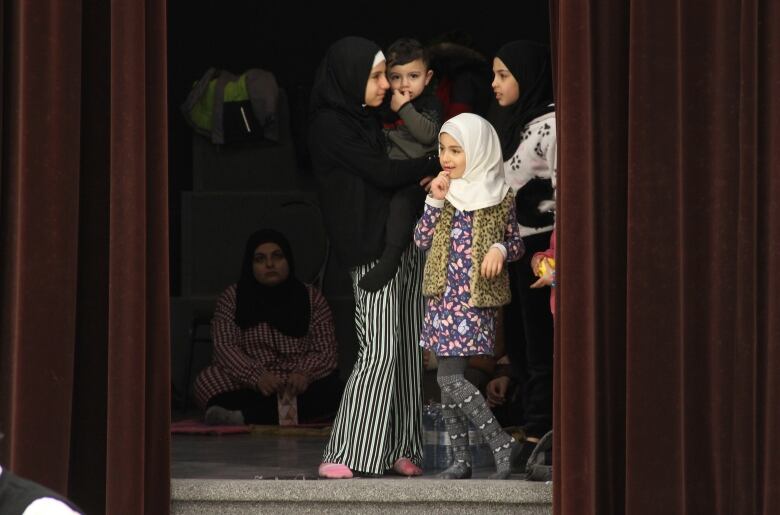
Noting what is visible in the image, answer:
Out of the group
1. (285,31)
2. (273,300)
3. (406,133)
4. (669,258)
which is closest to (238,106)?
(285,31)

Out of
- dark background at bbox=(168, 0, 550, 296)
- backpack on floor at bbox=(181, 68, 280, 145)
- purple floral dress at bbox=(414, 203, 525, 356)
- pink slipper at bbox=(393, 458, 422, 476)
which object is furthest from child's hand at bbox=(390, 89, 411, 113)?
dark background at bbox=(168, 0, 550, 296)

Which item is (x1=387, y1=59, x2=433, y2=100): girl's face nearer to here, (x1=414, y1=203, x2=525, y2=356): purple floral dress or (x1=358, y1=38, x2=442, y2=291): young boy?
(x1=358, y1=38, x2=442, y2=291): young boy

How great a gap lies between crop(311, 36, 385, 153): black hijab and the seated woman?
2.14 m

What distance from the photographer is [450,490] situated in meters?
3.68

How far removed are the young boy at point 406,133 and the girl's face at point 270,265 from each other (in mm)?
2072

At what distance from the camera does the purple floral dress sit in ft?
13.1

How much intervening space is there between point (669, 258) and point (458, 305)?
0.76 meters

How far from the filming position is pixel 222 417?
6.11 meters

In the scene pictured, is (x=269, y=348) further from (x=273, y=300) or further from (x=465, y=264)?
(x=465, y=264)

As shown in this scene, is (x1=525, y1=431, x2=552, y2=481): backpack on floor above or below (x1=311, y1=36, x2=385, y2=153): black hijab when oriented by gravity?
below

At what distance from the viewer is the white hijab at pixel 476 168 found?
400cm

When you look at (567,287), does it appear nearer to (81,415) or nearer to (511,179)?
(511,179)

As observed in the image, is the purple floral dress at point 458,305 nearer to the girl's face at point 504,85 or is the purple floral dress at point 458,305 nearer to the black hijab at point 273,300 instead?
the girl's face at point 504,85

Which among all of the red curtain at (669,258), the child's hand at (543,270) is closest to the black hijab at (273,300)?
the child's hand at (543,270)
